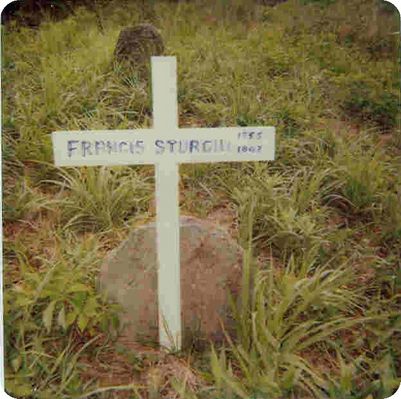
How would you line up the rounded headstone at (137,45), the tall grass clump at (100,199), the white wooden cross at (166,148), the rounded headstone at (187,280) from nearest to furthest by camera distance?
1. the white wooden cross at (166,148)
2. the rounded headstone at (187,280)
3. the tall grass clump at (100,199)
4. the rounded headstone at (137,45)

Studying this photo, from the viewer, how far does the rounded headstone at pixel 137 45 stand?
3664 millimetres

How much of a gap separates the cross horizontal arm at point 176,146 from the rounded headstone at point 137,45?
1.63 m

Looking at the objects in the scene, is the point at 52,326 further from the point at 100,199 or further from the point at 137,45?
the point at 137,45

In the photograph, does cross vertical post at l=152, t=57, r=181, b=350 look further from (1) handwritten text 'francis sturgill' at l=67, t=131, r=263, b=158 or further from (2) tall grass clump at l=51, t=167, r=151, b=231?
(2) tall grass clump at l=51, t=167, r=151, b=231

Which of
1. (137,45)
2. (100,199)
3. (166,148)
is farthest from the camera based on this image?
(137,45)

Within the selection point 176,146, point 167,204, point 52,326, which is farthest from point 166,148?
point 52,326

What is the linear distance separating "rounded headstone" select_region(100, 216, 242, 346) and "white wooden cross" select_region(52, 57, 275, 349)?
7 cm

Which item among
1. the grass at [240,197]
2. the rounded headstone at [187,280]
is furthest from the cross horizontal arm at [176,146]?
the grass at [240,197]

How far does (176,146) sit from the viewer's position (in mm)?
2148

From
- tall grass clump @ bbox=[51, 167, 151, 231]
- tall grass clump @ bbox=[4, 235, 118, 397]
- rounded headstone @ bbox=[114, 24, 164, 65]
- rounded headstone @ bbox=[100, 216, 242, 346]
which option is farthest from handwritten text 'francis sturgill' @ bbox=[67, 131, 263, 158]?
rounded headstone @ bbox=[114, 24, 164, 65]

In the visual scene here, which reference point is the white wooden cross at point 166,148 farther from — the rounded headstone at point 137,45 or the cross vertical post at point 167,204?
the rounded headstone at point 137,45

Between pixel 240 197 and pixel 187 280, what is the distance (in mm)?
689

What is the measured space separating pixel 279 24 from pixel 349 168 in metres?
1.16

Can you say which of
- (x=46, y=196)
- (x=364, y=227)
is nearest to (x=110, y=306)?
(x=46, y=196)
